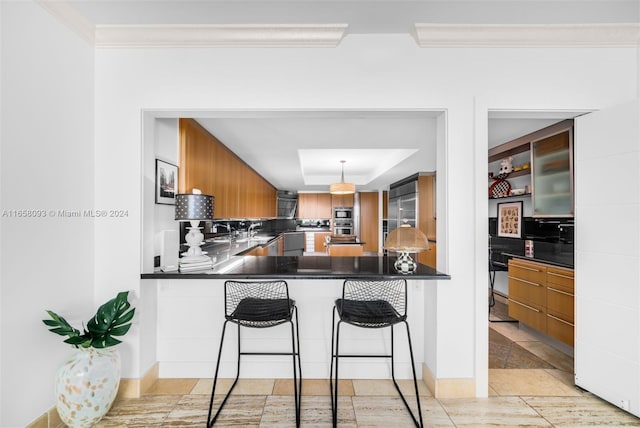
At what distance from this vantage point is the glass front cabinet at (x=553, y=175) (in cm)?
286

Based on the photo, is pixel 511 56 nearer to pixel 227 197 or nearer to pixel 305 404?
pixel 305 404

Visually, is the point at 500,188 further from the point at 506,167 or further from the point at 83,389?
the point at 83,389

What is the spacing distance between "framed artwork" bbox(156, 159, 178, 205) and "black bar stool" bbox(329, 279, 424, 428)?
5.21 feet

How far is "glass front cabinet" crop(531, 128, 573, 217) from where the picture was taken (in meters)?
2.86

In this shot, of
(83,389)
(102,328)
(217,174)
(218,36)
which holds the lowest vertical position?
(83,389)

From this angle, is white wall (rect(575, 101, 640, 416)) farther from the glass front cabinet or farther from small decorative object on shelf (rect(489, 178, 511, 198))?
small decorative object on shelf (rect(489, 178, 511, 198))

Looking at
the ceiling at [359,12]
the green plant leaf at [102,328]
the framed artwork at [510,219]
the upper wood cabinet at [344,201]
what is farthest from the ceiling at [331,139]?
the upper wood cabinet at [344,201]

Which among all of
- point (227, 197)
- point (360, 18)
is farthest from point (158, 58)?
point (227, 197)

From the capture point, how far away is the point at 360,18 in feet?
6.16

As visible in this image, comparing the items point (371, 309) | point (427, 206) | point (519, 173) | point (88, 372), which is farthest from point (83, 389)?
point (427, 206)

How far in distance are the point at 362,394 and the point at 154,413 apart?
1.43 meters

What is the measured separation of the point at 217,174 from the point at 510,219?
3.91m

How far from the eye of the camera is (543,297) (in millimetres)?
2959

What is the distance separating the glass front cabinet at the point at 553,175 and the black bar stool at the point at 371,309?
2.11 metres
